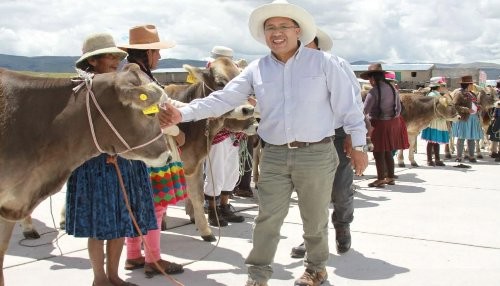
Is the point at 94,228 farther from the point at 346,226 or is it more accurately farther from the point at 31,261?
the point at 346,226

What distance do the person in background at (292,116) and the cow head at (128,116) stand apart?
476 millimetres

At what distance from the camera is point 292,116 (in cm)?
367

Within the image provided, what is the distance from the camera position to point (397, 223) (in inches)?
251

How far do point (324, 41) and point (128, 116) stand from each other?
2910mm

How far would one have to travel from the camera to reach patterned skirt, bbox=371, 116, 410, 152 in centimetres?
893

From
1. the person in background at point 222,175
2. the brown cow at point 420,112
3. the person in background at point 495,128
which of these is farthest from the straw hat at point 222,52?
the person in background at point 495,128

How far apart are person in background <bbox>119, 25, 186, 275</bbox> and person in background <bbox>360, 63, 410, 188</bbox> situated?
5044mm

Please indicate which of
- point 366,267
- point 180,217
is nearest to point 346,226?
point 366,267

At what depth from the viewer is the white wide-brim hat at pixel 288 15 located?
3695 mm

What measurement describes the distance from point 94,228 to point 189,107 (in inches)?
41.7

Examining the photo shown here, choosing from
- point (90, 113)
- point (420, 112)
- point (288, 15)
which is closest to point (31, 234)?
point (90, 113)

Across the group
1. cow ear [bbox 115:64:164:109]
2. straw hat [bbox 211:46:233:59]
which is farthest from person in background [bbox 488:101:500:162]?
cow ear [bbox 115:64:164:109]

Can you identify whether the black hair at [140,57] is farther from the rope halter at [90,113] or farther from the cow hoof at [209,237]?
the cow hoof at [209,237]

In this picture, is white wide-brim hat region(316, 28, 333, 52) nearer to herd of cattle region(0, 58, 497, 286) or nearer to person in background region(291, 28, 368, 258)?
person in background region(291, 28, 368, 258)
